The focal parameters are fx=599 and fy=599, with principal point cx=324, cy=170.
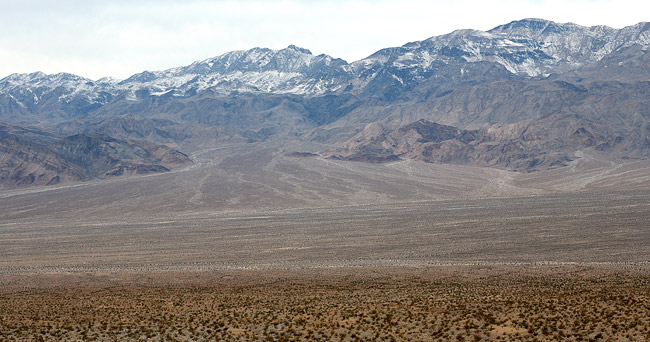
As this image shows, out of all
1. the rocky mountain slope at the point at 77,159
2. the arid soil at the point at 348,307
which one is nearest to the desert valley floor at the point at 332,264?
the arid soil at the point at 348,307

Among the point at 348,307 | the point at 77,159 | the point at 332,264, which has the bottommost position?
the point at 332,264

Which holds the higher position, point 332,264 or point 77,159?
point 77,159

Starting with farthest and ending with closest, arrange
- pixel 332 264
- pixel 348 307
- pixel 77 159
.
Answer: pixel 77 159 < pixel 332 264 < pixel 348 307

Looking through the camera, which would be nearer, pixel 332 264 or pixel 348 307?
pixel 348 307

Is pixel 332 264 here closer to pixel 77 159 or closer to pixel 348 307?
pixel 348 307

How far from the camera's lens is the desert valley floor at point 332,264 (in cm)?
2130

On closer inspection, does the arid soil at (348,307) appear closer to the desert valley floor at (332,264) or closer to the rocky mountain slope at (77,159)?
the desert valley floor at (332,264)

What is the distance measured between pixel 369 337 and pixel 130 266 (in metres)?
28.2

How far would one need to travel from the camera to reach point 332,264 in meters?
41.3

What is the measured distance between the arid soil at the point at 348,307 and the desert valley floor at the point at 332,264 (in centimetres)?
9

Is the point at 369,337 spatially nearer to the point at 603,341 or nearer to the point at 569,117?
the point at 603,341

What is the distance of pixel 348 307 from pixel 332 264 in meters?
17.2

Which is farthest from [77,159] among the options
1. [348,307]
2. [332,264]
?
[348,307]

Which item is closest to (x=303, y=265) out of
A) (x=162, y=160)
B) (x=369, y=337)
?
(x=369, y=337)
